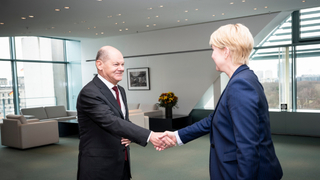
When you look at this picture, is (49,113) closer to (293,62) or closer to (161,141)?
(293,62)

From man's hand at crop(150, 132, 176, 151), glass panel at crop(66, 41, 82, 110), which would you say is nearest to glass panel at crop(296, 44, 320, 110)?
man's hand at crop(150, 132, 176, 151)

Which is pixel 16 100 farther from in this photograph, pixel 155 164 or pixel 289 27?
pixel 289 27

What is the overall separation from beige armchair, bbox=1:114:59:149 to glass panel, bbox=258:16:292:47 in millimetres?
6456

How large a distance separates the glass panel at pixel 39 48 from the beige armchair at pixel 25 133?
4685mm

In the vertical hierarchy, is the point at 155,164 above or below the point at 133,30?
below

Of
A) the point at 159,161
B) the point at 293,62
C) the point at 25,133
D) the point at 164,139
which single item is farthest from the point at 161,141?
the point at 293,62

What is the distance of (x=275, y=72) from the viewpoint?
796cm

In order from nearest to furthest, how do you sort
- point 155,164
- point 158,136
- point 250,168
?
1. point 250,168
2. point 158,136
3. point 155,164

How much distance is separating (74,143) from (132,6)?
3.83 meters

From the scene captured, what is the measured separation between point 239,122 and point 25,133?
21.0 feet

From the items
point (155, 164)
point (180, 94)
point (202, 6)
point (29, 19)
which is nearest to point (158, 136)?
point (155, 164)

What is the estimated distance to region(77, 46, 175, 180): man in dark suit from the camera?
1.87 meters

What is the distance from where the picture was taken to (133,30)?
907cm

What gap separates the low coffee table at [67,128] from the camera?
826cm
